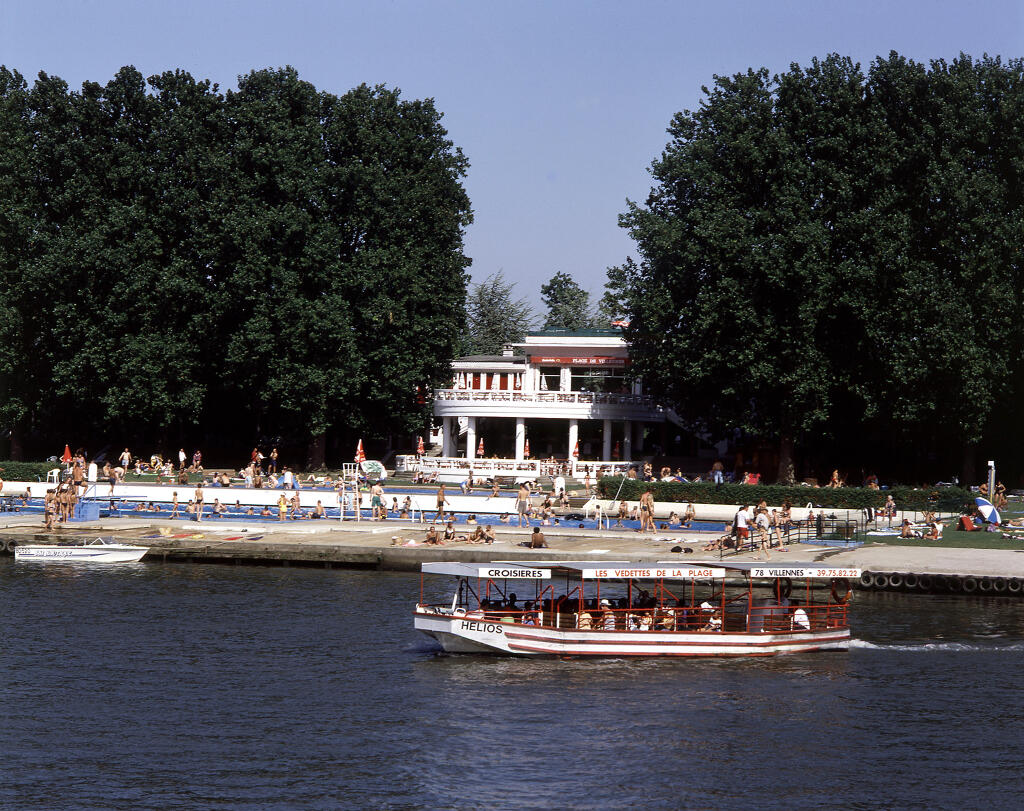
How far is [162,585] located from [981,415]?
44.9 metres

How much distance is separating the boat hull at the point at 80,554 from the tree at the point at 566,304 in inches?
3886

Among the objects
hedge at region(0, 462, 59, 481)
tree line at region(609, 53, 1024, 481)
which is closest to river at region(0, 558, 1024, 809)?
tree line at region(609, 53, 1024, 481)

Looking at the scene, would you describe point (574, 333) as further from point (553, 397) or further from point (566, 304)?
point (566, 304)

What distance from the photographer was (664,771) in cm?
2695

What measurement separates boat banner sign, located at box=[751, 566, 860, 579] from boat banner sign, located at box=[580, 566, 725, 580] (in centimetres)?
118

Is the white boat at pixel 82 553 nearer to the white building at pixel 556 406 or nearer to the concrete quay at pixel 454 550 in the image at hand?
the concrete quay at pixel 454 550

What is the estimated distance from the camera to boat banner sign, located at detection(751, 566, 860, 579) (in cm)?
3753

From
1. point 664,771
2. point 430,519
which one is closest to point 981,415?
point 430,519

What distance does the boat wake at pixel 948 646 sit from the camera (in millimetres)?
38594

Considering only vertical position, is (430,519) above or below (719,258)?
below

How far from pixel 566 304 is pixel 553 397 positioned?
75.0 metres

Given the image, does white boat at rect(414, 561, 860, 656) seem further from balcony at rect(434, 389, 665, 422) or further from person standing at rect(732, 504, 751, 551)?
balcony at rect(434, 389, 665, 422)

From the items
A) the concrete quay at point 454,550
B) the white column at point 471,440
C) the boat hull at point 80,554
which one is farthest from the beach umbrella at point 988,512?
the boat hull at point 80,554

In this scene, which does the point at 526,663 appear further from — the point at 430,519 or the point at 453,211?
the point at 453,211
